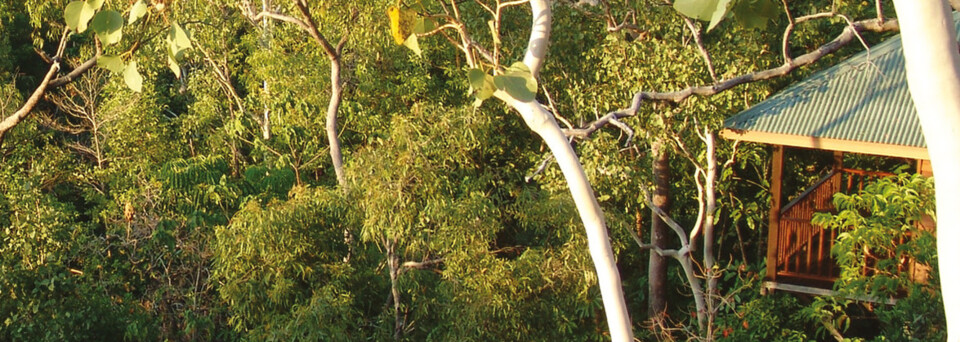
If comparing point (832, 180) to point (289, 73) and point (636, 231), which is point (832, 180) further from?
point (289, 73)

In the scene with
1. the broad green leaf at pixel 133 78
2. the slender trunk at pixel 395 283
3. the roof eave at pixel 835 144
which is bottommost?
the slender trunk at pixel 395 283

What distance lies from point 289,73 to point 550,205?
4508 mm

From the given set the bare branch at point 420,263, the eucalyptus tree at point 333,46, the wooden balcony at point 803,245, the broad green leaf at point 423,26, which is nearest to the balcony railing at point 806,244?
the wooden balcony at point 803,245

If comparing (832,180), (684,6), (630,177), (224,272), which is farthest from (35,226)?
(684,6)

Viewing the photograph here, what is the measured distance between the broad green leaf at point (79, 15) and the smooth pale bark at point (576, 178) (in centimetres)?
124

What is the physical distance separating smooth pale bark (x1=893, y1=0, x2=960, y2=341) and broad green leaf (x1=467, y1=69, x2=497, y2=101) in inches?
30.5

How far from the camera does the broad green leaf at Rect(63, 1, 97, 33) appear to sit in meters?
1.78

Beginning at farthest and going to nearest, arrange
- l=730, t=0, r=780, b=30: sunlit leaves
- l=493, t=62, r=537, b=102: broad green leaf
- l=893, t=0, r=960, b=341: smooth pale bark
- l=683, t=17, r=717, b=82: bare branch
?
l=683, t=17, r=717, b=82: bare branch, l=730, t=0, r=780, b=30: sunlit leaves, l=493, t=62, r=537, b=102: broad green leaf, l=893, t=0, r=960, b=341: smooth pale bark

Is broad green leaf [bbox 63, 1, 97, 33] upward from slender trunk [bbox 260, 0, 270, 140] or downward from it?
downward

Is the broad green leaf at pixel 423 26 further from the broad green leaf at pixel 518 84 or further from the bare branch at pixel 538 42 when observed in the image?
the broad green leaf at pixel 518 84

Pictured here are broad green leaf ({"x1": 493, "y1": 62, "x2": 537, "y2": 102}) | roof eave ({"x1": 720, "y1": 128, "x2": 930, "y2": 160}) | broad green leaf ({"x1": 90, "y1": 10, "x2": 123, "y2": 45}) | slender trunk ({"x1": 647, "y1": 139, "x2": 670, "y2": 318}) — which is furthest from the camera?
slender trunk ({"x1": 647, "y1": 139, "x2": 670, "y2": 318})

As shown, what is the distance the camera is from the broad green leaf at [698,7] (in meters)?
1.64

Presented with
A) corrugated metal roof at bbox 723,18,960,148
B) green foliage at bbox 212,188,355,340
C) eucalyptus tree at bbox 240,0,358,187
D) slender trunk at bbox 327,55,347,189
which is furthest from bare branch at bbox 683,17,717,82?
slender trunk at bbox 327,55,347,189

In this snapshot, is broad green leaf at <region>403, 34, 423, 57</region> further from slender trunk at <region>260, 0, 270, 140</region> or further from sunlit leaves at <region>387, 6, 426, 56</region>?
slender trunk at <region>260, 0, 270, 140</region>
